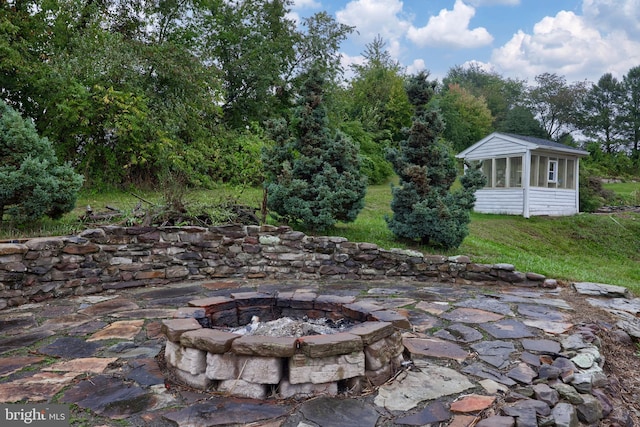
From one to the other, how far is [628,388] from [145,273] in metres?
4.62

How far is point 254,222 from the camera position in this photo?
595cm

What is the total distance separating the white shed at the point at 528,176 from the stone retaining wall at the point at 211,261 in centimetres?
840

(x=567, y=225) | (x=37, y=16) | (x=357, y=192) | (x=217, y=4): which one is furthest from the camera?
(x=217, y=4)

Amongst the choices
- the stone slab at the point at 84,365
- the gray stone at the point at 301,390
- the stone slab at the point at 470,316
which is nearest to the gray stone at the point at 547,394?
the gray stone at the point at 301,390

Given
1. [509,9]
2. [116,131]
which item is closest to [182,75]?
[116,131]

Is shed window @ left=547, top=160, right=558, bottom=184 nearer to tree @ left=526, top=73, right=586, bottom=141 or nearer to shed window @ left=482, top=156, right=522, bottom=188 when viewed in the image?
shed window @ left=482, top=156, right=522, bottom=188

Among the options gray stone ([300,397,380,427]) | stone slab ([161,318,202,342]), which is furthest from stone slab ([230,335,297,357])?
stone slab ([161,318,202,342])

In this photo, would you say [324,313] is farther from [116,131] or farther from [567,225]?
[567,225]

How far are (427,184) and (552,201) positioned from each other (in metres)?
8.69

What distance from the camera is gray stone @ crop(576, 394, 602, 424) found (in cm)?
215

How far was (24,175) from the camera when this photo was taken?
4.41 meters

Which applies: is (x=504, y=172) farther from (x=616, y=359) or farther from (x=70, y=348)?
(x=70, y=348)

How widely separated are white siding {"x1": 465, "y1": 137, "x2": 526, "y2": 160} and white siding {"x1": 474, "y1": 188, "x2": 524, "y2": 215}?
117 centimetres

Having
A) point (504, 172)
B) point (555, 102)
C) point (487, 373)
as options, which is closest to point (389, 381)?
point (487, 373)
